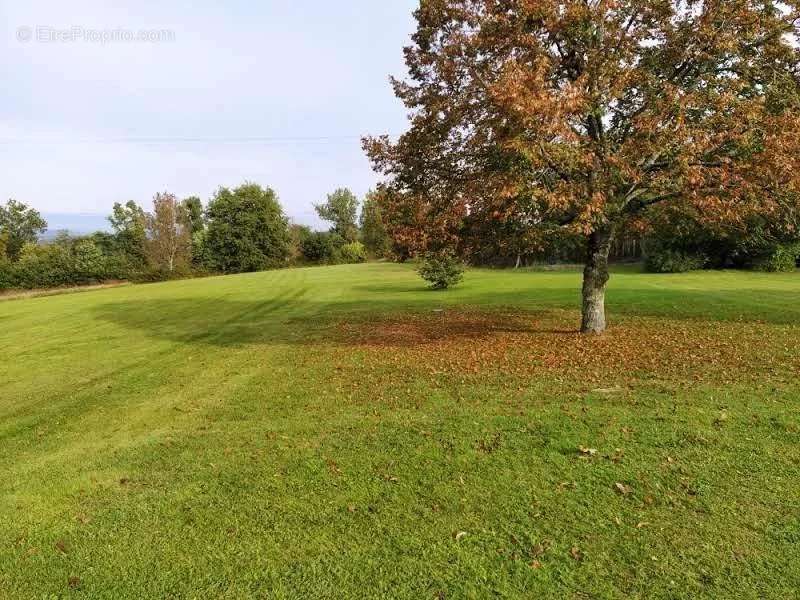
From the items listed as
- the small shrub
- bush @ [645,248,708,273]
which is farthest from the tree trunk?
the small shrub

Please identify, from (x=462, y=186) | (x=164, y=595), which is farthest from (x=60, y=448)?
(x=462, y=186)

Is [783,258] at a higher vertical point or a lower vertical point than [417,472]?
higher

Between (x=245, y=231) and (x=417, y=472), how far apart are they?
237ft

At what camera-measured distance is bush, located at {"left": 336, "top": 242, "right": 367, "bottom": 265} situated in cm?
7906

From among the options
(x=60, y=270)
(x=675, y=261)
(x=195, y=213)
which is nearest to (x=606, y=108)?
(x=675, y=261)

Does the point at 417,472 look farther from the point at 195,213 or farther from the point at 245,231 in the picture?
the point at 195,213

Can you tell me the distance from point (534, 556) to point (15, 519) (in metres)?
5.24

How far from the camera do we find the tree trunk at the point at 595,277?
1328 centimetres

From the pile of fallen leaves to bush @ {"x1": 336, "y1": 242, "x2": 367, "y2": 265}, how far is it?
61.8m

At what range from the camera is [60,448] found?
7.70 metres

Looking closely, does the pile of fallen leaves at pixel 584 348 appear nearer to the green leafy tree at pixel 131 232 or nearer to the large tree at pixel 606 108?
the large tree at pixel 606 108

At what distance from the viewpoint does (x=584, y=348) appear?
485 inches

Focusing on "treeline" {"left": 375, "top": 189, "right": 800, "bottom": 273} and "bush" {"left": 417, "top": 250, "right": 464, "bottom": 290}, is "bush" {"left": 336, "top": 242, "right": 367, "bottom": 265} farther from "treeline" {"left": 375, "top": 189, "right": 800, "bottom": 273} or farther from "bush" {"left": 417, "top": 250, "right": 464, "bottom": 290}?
"treeline" {"left": 375, "top": 189, "right": 800, "bottom": 273}

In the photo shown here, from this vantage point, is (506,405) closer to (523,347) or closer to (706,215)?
(523,347)
